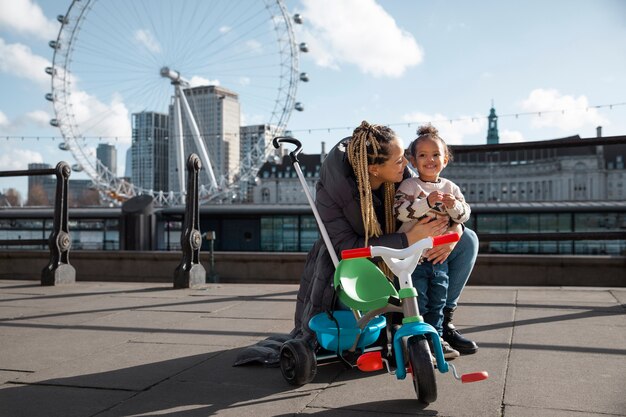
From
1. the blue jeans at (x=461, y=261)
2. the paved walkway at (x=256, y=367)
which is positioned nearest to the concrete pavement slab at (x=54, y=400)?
the paved walkway at (x=256, y=367)

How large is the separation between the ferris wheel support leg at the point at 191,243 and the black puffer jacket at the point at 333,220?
336 cm

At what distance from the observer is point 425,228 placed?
2.46 meters

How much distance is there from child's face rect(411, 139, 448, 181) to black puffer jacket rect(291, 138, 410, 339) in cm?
23

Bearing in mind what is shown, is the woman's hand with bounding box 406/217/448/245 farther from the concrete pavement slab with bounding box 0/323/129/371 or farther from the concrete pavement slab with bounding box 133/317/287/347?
the concrete pavement slab with bounding box 0/323/129/371

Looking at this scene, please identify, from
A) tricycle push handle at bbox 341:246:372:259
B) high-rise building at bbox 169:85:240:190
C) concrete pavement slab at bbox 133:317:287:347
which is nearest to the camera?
tricycle push handle at bbox 341:246:372:259

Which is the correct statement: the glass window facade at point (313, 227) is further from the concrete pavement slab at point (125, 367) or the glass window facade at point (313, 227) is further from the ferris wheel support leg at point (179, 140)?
the concrete pavement slab at point (125, 367)

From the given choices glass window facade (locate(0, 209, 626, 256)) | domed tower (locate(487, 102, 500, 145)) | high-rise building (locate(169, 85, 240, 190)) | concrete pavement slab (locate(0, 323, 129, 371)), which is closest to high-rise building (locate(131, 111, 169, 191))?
high-rise building (locate(169, 85, 240, 190))

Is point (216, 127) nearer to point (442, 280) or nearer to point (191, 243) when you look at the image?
point (191, 243)

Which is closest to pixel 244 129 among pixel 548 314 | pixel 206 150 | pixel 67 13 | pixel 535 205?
pixel 206 150

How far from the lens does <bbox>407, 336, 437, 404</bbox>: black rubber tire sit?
2.01 meters

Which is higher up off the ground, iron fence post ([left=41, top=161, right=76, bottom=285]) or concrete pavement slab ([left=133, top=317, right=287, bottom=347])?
iron fence post ([left=41, top=161, right=76, bottom=285])

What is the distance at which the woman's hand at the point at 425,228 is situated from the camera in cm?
246

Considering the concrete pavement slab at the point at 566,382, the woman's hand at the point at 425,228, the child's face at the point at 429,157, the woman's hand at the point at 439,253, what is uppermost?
the child's face at the point at 429,157

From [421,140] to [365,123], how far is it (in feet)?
0.92
